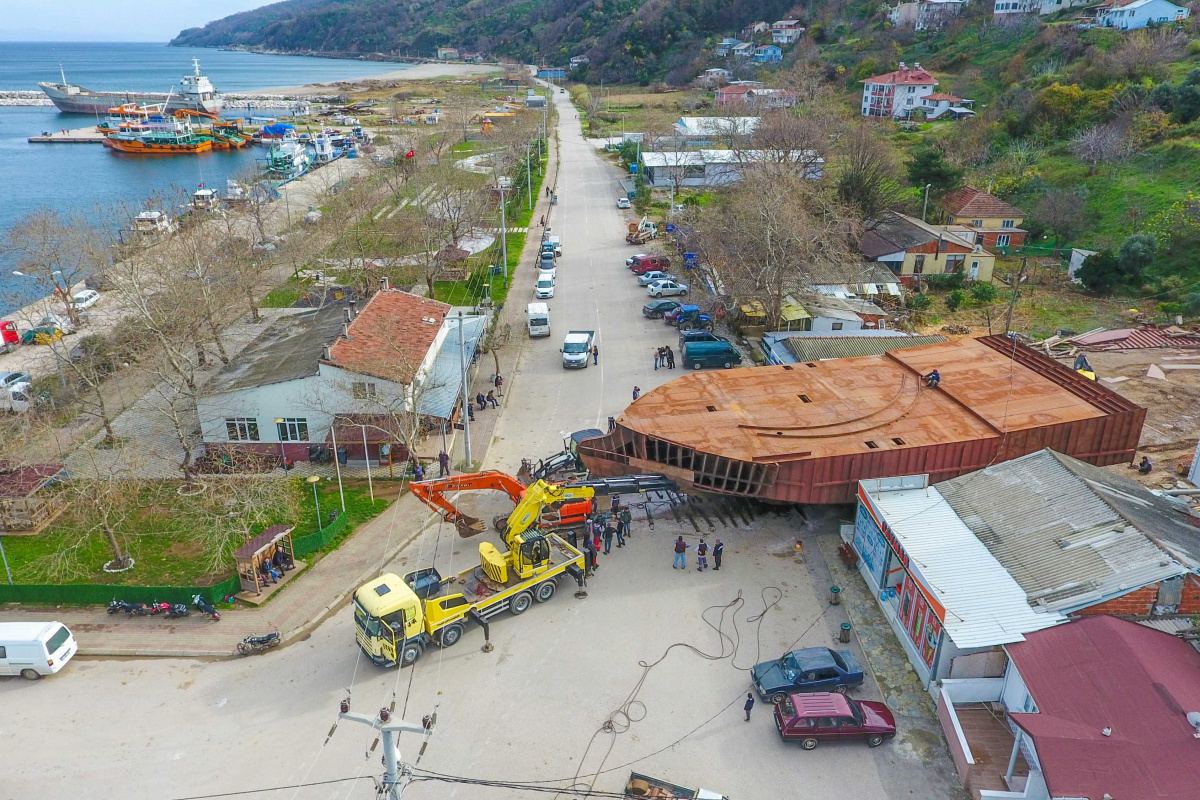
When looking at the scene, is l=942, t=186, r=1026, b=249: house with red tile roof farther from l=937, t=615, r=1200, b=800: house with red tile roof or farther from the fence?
the fence

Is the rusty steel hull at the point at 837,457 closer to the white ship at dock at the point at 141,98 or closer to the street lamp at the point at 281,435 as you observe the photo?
the street lamp at the point at 281,435

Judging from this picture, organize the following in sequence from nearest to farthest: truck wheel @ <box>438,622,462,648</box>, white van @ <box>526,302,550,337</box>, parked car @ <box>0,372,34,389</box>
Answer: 1. truck wheel @ <box>438,622,462,648</box>
2. parked car @ <box>0,372,34,389</box>
3. white van @ <box>526,302,550,337</box>

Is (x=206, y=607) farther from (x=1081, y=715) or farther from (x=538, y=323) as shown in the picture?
(x=538, y=323)

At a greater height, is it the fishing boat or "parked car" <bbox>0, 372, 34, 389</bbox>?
the fishing boat

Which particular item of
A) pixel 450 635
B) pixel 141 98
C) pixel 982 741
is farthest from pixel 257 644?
pixel 141 98

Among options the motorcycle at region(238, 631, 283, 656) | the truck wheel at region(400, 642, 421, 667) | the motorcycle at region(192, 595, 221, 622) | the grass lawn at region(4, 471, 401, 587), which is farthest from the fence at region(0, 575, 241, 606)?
the truck wheel at region(400, 642, 421, 667)

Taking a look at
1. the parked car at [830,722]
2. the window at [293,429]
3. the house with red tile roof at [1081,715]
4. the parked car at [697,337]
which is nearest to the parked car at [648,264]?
the parked car at [697,337]
